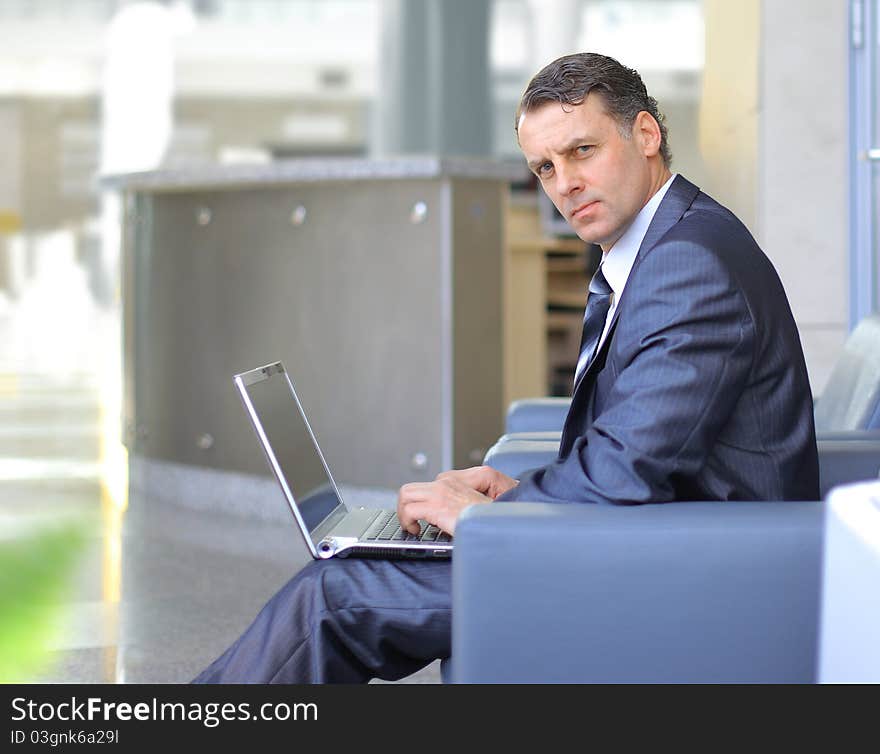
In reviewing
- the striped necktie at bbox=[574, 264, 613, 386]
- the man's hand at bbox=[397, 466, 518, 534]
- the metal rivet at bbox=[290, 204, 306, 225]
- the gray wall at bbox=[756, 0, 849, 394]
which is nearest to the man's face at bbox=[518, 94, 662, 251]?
the striped necktie at bbox=[574, 264, 613, 386]

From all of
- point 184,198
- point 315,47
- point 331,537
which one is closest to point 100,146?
point 315,47

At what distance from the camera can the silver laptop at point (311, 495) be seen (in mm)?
1793

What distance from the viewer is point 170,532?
4906mm

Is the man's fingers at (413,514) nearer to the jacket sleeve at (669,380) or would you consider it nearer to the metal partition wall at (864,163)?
the jacket sleeve at (669,380)

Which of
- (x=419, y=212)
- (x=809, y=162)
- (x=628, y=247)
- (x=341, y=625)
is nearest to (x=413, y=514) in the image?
(x=341, y=625)

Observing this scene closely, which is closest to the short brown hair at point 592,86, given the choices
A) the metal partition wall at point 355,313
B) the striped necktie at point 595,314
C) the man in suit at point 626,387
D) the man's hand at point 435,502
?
the man in suit at point 626,387

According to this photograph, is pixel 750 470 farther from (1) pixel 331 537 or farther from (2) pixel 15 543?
(2) pixel 15 543

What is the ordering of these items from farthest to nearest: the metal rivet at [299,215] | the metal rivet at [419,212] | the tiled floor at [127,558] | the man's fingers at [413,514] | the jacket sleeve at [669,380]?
1. the metal rivet at [299,215]
2. the metal rivet at [419,212]
3. the tiled floor at [127,558]
4. the man's fingers at [413,514]
5. the jacket sleeve at [669,380]

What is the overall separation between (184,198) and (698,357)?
4216 mm

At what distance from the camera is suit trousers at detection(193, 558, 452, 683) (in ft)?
5.57

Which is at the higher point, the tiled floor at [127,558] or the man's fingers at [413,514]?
the man's fingers at [413,514]

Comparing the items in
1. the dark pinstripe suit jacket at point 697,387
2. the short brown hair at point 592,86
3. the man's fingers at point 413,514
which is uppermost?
the short brown hair at point 592,86

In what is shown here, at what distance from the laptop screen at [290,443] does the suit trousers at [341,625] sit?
17 cm
